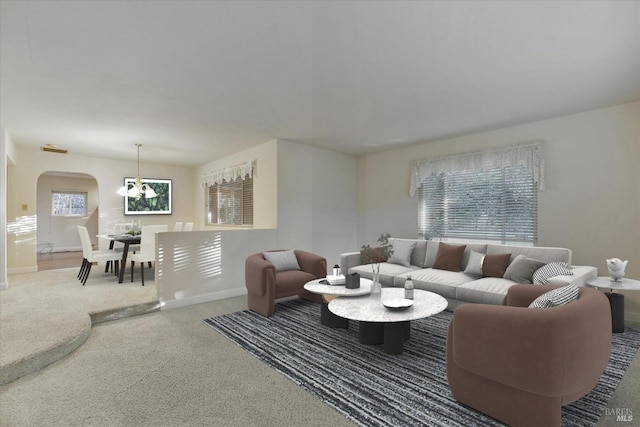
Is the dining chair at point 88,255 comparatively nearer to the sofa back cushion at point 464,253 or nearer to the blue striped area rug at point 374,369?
the blue striped area rug at point 374,369

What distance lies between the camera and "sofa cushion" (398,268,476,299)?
379 cm

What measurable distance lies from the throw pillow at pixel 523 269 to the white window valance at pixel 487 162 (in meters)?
1.24

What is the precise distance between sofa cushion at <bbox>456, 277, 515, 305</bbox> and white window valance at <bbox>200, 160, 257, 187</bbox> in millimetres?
4123

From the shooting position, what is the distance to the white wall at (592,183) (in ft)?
11.9

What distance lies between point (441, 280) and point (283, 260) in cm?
211

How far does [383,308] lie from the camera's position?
2889mm

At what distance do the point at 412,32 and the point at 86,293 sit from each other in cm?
527

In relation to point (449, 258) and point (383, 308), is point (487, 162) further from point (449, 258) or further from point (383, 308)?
point (383, 308)

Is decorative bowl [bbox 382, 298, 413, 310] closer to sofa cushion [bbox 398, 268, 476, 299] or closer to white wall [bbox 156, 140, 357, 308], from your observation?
sofa cushion [bbox 398, 268, 476, 299]

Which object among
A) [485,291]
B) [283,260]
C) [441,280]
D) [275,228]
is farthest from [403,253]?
[275,228]

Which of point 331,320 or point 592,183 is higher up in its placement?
point 592,183

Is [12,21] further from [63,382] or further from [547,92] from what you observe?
[547,92]

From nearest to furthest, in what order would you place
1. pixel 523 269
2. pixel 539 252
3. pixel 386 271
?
pixel 523 269
pixel 539 252
pixel 386 271

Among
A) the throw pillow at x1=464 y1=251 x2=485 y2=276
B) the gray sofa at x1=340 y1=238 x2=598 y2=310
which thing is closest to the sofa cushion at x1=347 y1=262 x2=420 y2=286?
the gray sofa at x1=340 y1=238 x2=598 y2=310
